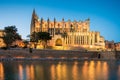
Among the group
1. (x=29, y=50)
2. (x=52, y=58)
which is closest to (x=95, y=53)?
(x=52, y=58)

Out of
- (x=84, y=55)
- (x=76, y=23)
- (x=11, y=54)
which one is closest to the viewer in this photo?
(x=11, y=54)

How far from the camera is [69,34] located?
161 meters

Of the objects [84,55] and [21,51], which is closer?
[21,51]

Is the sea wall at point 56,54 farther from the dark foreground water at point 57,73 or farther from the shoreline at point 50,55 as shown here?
the dark foreground water at point 57,73

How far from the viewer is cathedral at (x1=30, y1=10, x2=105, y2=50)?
156375 mm

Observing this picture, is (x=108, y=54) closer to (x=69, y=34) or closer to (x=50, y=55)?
(x=50, y=55)

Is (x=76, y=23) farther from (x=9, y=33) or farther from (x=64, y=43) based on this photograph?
(x=9, y=33)

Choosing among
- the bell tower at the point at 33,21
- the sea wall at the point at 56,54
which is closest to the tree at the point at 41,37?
the sea wall at the point at 56,54

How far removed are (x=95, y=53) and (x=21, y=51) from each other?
33.7 metres

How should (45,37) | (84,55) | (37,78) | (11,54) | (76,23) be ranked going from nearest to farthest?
(37,78), (11,54), (84,55), (45,37), (76,23)

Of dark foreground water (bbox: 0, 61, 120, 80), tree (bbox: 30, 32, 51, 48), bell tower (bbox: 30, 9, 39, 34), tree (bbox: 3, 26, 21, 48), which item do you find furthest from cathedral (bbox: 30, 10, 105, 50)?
dark foreground water (bbox: 0, 61, 120, 80)

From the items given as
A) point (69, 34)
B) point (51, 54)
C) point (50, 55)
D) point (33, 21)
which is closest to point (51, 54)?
point (51, 54)

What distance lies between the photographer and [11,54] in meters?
108

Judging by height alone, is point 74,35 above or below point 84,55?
above
